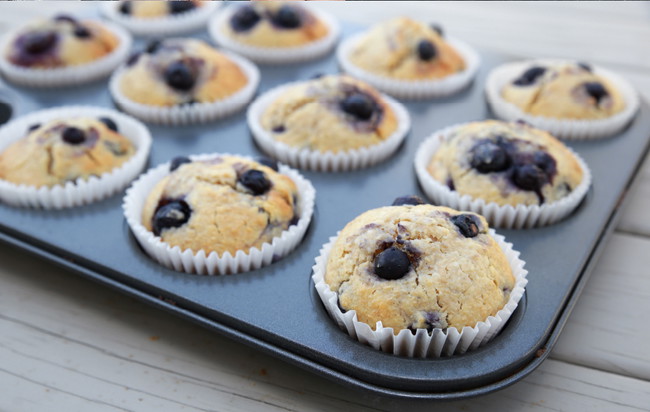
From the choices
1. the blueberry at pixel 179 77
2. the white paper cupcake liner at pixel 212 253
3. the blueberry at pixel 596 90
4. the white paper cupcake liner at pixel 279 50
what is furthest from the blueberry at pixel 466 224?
the white paper cupcake liner at pixel 279 50

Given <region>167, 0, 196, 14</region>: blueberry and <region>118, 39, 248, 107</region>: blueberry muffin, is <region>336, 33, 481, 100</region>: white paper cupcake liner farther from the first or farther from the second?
<region>167, 0, 196, 14</region>: blueberry

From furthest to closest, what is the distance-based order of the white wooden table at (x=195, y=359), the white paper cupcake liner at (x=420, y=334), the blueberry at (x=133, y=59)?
the blueberry at (x=133, y=59), the white wooden table at (x=195, y=359), the white paper cupcake liner at (x=420, y=334)

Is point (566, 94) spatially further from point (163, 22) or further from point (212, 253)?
point (163, 22)

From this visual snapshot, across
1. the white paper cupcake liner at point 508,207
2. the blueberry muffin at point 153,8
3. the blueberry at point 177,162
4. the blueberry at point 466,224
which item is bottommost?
the blueberry muffin at point 153,8

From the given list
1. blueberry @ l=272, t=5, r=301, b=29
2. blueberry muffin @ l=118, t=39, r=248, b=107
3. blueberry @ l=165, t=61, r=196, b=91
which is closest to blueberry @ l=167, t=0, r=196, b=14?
blueberry @ l=272, t=5, r=301, b=29

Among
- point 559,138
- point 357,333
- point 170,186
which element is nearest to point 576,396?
point 357,333

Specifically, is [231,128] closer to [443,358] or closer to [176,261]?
[176,261]

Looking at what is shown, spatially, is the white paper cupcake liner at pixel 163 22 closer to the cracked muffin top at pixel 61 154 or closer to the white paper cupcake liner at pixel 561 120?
the cracked muffin top at pixel 61 154
